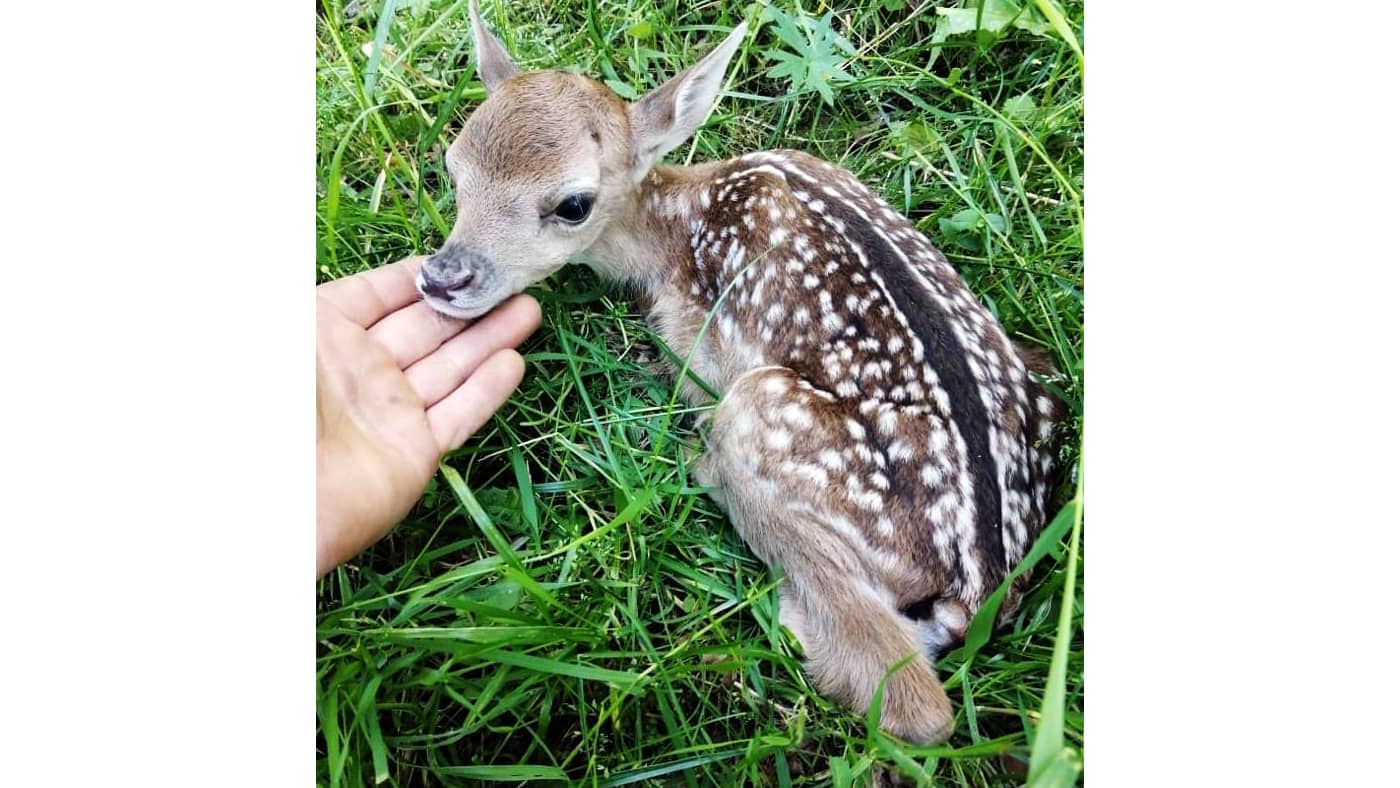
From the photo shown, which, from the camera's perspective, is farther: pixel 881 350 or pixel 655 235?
pixel 655 235

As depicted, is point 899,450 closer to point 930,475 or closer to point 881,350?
point 930,475

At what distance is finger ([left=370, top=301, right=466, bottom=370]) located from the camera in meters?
1.60

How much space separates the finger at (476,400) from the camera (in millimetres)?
1558

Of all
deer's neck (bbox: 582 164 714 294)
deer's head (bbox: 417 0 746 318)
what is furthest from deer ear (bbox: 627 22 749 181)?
deer's neck (bbox: 582 164 714 294)

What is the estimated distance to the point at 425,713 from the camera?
4.54ft

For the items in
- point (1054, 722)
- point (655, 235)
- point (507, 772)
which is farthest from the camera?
point (655, 235)

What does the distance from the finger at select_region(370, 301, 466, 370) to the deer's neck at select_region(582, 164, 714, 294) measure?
0.34 metres

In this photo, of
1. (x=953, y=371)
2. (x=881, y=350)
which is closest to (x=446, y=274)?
(x=881, y=350)

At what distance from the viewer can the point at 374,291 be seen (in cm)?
162

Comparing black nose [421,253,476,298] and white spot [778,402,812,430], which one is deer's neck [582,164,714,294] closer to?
black nose [421,253,476,298]

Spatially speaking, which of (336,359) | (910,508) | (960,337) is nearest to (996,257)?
(960,337)

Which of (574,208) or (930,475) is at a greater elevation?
(574,208)

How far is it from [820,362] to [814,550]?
340mm
